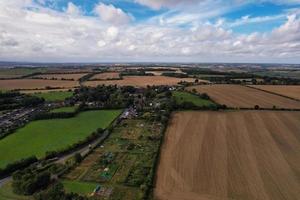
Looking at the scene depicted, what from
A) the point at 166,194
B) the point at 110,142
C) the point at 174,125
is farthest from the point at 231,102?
the point at 166,194

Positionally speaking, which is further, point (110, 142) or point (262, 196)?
point (110, 142)

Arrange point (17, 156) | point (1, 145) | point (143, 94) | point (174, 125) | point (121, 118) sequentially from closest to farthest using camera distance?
point (17, 156) < point (1, 145) < point (174, 125) < point (121, 118) < point (143, 94)

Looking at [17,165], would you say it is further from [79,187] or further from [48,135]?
[48,135]

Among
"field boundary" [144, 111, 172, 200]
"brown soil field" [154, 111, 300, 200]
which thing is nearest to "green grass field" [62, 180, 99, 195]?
"field boundary" [144, 111, 172, 200]

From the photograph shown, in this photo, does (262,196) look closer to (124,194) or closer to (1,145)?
(124,194)

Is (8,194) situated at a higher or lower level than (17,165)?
lower

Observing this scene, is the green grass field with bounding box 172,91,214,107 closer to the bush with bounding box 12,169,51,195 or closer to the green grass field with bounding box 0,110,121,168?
the green grass field with bounding box 0,110,121,168

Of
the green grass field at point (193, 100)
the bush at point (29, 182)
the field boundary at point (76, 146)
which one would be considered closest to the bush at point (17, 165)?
the field boundary at point (76, 146)

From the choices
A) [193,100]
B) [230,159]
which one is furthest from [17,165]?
[193,100]
